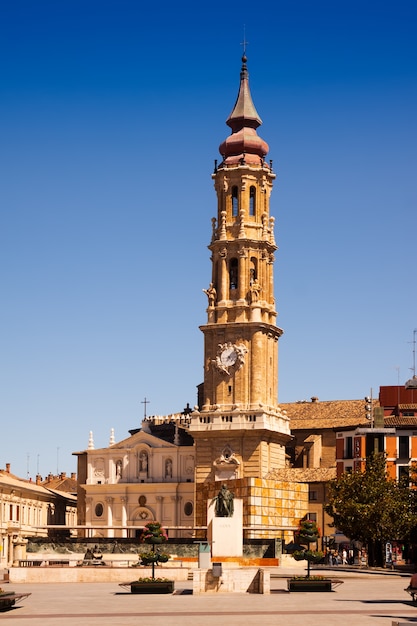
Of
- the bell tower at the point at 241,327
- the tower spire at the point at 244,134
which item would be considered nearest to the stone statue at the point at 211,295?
the bell tower at the point at 241,327

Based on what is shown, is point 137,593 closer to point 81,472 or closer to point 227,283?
point 227,283

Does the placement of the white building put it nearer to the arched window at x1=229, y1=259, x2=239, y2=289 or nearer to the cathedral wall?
the cathedral wall

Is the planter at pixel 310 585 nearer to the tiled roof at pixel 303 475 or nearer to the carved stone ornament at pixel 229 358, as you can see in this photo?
the tiled roof at pixel 303 475

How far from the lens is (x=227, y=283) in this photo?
397 ft

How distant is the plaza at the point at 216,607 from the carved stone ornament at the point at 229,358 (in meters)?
58.9

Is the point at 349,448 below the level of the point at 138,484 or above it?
above

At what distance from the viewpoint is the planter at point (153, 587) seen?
52969mm

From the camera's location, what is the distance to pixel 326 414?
13512 cm

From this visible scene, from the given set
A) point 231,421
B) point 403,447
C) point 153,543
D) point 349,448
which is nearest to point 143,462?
point 231,421

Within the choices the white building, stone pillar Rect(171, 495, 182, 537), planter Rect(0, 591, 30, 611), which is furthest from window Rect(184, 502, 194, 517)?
planter Rect(0, 591, 30, 611)

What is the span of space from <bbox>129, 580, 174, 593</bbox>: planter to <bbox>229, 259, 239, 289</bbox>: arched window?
69392mm

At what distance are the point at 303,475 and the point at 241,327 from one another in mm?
13927

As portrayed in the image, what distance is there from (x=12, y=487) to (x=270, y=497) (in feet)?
79.6

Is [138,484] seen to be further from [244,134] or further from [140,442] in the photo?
[244,134]
